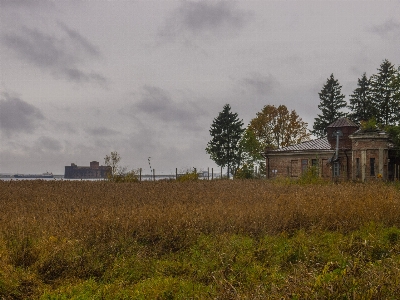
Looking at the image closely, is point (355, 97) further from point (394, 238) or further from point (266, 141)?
point (394, 238)

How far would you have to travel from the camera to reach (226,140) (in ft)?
176

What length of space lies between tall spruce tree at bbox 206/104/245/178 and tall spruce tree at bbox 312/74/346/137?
1039 cm

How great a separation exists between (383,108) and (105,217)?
1702 inches

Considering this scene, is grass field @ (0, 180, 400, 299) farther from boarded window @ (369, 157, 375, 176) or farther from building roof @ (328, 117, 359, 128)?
building roof @ (328, 117, 359, 128)

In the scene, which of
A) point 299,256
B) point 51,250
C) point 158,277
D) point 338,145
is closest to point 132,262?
point 158,277

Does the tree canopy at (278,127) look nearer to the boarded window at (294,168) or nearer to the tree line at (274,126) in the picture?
the tree line at (274,126)

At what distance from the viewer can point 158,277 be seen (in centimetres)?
735

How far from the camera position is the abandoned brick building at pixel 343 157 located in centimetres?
3077

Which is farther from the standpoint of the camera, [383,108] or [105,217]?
[383,108]


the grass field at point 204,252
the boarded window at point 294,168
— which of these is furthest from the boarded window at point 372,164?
the grass field at point 204,252

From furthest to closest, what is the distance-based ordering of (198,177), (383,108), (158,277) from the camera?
(383,108), (198,177), (158,277)

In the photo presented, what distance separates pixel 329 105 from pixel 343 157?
786 inches

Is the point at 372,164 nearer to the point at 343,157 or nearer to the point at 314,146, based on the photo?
the point at 343,157

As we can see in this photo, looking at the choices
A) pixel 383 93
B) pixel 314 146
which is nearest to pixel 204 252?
pixel 314 146
